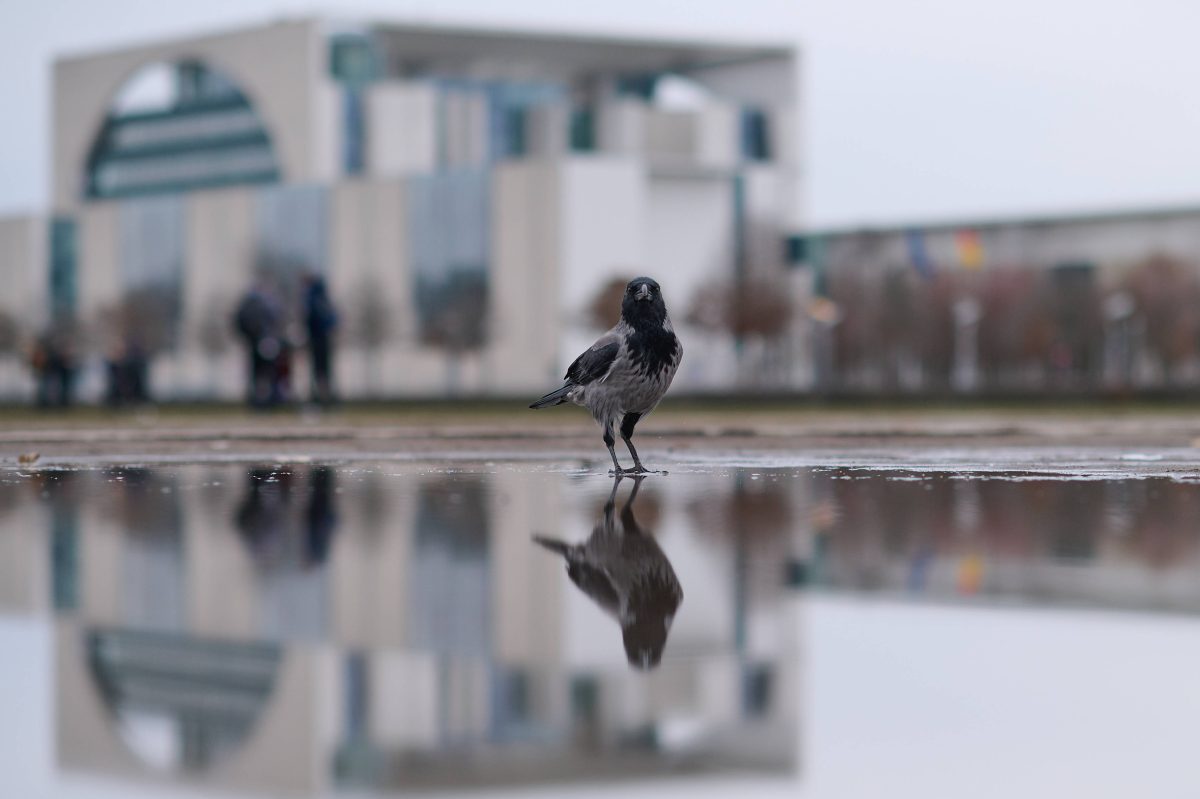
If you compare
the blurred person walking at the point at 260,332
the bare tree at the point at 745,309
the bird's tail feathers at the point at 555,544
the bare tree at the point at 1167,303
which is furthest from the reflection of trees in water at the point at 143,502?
the bare tree at the point at 1167,303

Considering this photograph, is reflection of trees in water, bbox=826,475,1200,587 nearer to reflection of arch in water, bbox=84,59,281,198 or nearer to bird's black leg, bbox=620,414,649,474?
bird's black leg, bbox=620,414,649,474

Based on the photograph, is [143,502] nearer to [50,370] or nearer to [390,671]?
[390,671]

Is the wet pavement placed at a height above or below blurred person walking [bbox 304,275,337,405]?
below

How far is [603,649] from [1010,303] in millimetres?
71576

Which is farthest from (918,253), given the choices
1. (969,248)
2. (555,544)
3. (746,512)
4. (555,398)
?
(555,544)

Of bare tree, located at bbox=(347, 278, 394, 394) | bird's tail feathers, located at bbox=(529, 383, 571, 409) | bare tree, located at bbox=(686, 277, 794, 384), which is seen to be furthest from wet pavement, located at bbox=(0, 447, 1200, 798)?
bare tree, located at bbox=(347, 278, 394, 394)

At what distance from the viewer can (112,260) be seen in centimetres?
9112

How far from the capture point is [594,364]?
1028 centimetres

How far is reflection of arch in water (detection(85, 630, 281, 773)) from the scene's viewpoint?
3738 millimetres

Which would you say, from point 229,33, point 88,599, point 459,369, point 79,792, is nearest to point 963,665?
point 79,792

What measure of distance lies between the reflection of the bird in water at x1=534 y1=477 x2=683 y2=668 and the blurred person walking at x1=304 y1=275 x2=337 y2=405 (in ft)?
47.5

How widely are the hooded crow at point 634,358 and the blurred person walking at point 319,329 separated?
12.0 metres

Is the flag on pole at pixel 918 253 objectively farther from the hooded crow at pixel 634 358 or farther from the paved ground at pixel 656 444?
the hooded crow at pixel 634 358

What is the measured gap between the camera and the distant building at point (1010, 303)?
7138 centimetres
